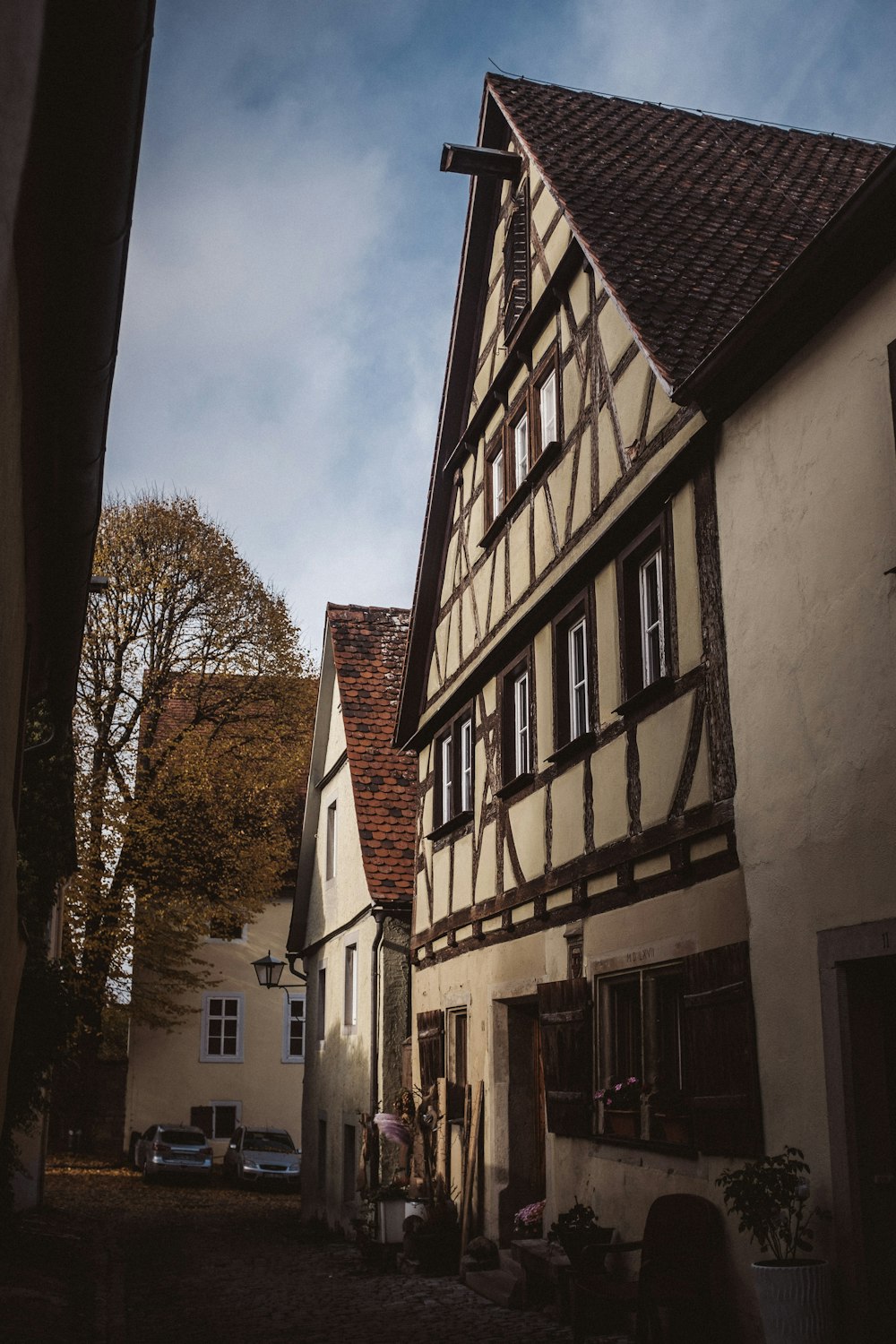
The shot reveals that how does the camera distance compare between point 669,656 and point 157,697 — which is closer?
point 669,656

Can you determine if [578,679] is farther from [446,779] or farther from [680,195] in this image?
[680,195]

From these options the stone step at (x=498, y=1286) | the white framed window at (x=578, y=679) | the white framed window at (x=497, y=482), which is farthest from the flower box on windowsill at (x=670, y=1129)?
the white framed window at (x=497, y=482)

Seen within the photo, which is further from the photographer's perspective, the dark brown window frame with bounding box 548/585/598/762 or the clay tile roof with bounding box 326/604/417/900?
the clay tile roof with bounding box 326/604/417/900

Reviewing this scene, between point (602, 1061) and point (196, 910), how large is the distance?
1705 cm

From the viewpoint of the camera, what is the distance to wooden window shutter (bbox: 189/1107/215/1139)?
1155 inches

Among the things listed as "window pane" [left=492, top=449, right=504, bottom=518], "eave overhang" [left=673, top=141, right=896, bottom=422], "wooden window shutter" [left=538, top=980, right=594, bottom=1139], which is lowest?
"wooden window shutter" [left=538, top=980, right=594, bottom=1139]

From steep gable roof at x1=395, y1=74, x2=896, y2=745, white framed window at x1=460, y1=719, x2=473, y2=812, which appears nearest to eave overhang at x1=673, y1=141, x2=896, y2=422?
steep gable roof at x1=395, y1=74, x2=896, y2=745

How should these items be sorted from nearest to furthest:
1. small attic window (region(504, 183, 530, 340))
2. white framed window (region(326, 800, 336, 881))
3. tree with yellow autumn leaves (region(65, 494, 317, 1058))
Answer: small attic window (region(504, 183, 530, 340)) < white framed window (region(326, 800, 336, 881)) < tree with yellow autumn leaves (region(65, 494, 317, 1058))

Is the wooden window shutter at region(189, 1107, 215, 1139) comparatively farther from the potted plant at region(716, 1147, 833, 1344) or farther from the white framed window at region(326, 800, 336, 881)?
the potted plant at region(716, 1147, 833, 1344)

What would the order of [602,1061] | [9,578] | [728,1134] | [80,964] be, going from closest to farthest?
[9,578] → [728,1134] → [602,1061] → [80,964]

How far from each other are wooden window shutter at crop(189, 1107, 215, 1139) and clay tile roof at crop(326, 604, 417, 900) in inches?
569

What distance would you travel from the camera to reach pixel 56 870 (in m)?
→ 12.6

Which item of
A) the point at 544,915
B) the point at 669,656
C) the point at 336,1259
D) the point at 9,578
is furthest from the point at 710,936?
the point at 336,1259

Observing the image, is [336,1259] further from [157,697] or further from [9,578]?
[157,697]
